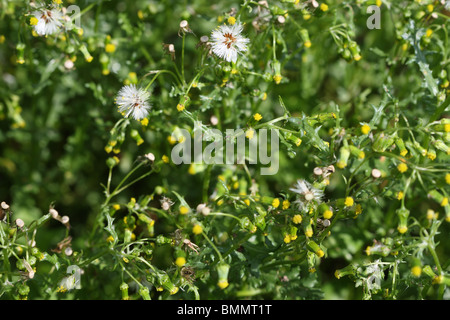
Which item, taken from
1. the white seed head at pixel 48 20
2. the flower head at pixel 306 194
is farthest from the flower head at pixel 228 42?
the white seed head at pixel 48 20

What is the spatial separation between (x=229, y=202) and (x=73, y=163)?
1.69 m

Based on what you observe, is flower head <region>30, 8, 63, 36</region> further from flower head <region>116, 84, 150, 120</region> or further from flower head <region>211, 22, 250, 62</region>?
flower head <region>211, 22, 250, 62</region>

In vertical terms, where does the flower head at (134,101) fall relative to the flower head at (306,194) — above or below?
above

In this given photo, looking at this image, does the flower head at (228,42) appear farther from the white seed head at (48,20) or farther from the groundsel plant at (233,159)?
the white seed head at (48,20)

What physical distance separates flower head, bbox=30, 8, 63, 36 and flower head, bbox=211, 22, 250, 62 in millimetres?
858

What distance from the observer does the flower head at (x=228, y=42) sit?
2303 mm

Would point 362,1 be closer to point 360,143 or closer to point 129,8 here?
point 360,143

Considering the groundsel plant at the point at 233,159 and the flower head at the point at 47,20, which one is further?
the flower head at the point at 47,20

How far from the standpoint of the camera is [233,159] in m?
2.67

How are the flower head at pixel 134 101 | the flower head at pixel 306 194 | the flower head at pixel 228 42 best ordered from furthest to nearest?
the flower head at pixel 134 101
the flower head at pixel 228 42
the flower head at pixel 306 194

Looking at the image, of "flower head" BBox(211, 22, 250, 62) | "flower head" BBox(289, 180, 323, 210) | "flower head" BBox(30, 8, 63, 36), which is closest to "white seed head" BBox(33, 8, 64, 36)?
"flower head" BBox(30, 8, 63, 36)

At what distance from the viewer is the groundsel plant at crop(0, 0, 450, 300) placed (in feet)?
7.32

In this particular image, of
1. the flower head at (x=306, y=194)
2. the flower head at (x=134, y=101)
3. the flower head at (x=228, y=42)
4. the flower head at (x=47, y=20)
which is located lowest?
the flower head at (x=306, y=194)

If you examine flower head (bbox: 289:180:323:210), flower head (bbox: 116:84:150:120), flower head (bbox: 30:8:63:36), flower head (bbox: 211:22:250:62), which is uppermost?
flower head (bbox: 30:8:63:36)
